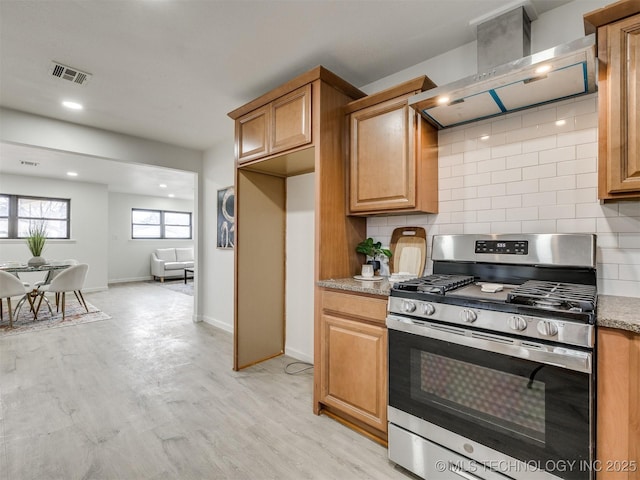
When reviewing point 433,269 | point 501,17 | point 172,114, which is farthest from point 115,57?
point 433,269

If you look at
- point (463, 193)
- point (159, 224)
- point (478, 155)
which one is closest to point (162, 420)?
point (463, 193)

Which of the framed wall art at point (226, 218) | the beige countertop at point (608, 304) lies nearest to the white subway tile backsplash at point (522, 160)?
the beige countertop at point (608, 304)

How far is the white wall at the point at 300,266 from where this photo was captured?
311 centimetres

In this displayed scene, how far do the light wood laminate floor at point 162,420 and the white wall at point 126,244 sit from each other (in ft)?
16.9

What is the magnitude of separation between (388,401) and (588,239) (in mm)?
1368

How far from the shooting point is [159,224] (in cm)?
927

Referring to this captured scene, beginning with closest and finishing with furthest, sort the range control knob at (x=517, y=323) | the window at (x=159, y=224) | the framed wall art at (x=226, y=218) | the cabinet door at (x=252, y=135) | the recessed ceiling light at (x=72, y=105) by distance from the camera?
the range control knob at (x=517, y=323) < the cabinet door at (x=252, y=135) < the recessed ceiling light at (x=72, y=105) < the framed wall art at (x=226, y=218) < the window at (x=159, y=224)

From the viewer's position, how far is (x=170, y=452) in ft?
5.91

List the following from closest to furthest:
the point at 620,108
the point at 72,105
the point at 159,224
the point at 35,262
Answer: the point at 620,108
the point at 72,105
the point at 35,262
the point at 159,224

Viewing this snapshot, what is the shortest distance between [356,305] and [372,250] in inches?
23.2

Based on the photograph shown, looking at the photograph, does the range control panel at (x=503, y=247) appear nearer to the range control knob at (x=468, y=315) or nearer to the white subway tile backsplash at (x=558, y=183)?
the white subway tile backsplash at (x=558, y=183)

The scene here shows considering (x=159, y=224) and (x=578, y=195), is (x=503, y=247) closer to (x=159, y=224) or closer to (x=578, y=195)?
(x=578, y=195)

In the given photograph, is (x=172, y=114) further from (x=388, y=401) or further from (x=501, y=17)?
(x=388, y=401)

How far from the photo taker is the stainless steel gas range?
1.18m
